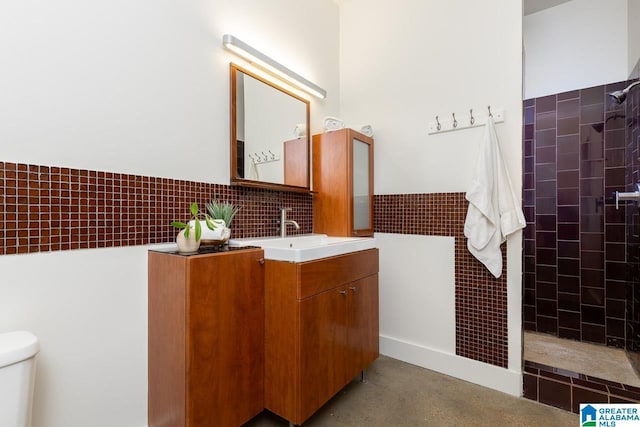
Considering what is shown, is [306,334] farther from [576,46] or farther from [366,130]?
[576,46]

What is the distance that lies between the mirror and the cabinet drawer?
655mm

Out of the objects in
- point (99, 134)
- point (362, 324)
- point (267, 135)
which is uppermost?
point (267, 135)

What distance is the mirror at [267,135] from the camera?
1.74 m

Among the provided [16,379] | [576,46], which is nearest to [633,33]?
[576,46]

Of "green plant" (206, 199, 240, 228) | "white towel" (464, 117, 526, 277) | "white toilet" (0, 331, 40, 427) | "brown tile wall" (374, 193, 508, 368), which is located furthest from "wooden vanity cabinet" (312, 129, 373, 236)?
"white toilet" (0, 331, 40, 427)

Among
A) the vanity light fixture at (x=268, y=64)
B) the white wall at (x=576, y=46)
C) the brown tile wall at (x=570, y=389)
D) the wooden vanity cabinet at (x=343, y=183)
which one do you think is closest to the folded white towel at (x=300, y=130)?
the wooden vanity cabinet at (x=343, y=183)

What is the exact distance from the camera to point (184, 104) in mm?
1496

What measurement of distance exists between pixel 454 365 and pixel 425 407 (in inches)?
18.2

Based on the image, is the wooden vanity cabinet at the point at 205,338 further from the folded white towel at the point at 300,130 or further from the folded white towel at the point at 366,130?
the folded white towel at the point at 366,130

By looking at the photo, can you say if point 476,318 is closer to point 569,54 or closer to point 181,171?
point 181,171

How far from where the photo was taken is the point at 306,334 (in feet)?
4.62

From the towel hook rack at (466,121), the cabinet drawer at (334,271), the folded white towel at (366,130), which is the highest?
the folded white towel at (366,130)

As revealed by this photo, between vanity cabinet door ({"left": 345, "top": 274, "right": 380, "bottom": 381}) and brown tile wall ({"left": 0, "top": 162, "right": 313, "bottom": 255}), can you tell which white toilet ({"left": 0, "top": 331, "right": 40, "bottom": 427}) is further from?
vanity cabinet door ({"left": 345, "top": 274, "right": 380, "bottom": 381})

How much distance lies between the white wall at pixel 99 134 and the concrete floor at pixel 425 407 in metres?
0.80
